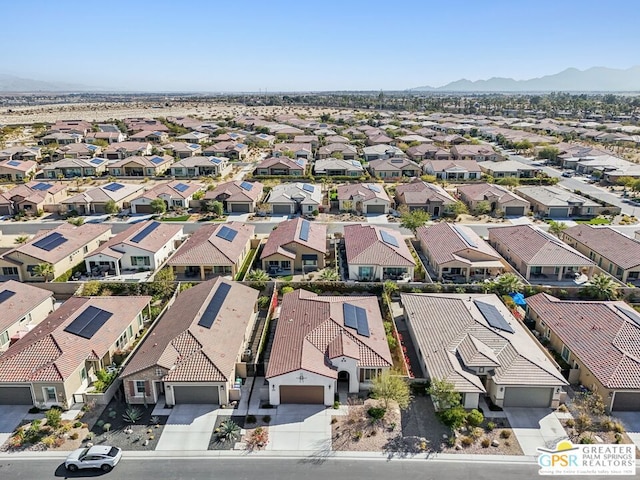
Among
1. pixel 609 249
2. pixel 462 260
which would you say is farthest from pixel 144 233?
pixel 609 249

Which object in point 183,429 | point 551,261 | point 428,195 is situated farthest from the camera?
point 428,195

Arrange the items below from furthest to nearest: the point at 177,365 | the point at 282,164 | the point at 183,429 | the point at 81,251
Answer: the point at 282,164 → the point at 81,251 → the point at 177,365 → the point at 183,429

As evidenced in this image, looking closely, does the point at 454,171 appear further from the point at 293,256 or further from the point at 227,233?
the point at 227,233

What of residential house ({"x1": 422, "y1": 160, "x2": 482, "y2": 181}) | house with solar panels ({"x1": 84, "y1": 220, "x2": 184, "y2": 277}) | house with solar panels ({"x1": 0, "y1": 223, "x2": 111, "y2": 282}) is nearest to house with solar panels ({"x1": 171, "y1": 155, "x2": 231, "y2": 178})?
house with solar panels ({"x1": 0, "y1": 223, "x2": 111, "y2": 282})

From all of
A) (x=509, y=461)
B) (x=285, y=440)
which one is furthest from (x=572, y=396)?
(x=285, y=440)

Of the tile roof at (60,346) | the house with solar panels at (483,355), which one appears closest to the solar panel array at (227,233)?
the tile roof at (60,346)

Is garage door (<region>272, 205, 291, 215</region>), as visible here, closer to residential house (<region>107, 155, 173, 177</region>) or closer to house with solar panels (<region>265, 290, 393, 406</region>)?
house with solar panels (<region>265, 290, 393, 406</region>)

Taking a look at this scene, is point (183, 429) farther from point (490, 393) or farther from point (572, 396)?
point (572, 396)
